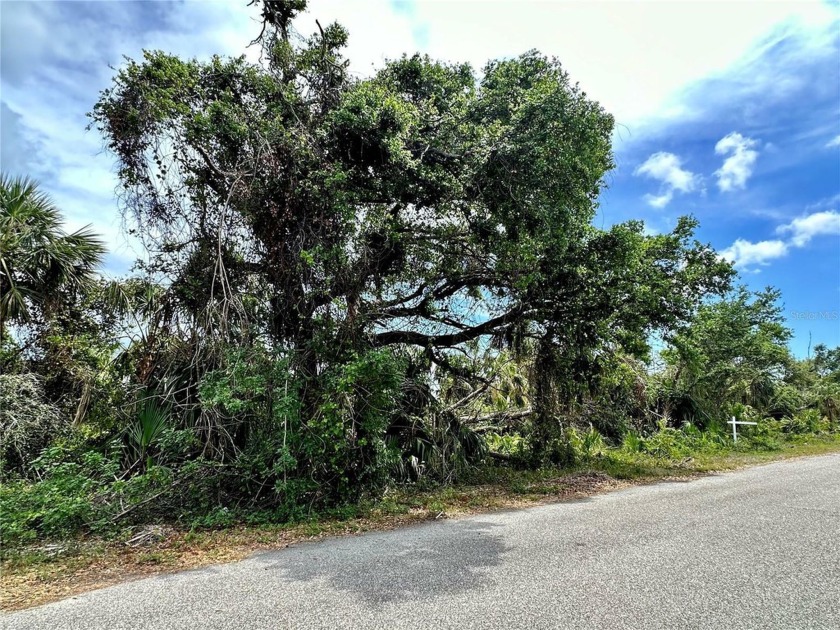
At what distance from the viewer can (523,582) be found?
3.75 meters

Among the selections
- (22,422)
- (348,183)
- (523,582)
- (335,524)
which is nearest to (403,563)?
(523,582)

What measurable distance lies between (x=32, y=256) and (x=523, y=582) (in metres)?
8.70

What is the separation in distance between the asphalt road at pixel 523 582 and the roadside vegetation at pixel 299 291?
119cm

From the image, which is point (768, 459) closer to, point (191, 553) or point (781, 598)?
point (781, 598)

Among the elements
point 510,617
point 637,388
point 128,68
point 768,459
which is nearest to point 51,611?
point 510,617

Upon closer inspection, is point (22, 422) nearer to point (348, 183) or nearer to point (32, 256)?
point (32, 256)

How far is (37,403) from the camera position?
7184mm

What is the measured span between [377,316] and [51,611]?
535cm

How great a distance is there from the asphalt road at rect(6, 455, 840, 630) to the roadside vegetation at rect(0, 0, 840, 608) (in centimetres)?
119

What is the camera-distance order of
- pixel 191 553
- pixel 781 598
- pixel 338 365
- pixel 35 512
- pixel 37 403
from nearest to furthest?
pixel 781 598 < pixel 191 553 < pixel 35 512 < pixel 338 365 < pixel 37 403

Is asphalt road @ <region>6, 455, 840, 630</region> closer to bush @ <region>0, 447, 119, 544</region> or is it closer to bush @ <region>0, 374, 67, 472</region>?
bush @ <region>0, 447, 119, 544</region>

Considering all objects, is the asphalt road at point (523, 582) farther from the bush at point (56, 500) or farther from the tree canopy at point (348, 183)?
the tree canopy at point (348, 183)

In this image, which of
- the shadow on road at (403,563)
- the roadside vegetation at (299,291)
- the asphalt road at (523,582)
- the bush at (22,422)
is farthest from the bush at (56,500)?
the shadow on road at (403,563)

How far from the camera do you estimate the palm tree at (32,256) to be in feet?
23.6
